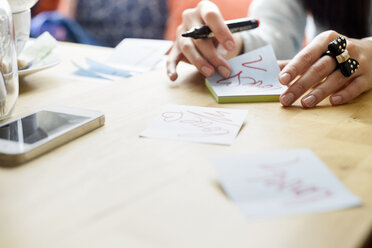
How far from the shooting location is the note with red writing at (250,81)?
2.35 feet

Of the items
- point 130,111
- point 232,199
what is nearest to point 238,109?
point 130,111

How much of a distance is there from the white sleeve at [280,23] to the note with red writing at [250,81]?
0.91 ft

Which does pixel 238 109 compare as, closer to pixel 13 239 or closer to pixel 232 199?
pixel 232 199

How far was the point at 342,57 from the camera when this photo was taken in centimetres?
73

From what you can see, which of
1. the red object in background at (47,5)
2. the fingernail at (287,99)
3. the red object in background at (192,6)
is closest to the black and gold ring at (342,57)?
the fingernail at (287,99)

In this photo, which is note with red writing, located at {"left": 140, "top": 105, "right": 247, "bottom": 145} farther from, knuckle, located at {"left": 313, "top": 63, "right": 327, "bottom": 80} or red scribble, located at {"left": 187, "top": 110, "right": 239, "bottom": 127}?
knuckle, located at {"left": 313, "top": 63, "right": 327, "bottom": 80}

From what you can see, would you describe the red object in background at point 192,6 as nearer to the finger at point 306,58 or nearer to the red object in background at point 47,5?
the red object in background at point 47,5

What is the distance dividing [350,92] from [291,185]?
1.14ft

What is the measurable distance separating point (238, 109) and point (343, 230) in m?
0.34

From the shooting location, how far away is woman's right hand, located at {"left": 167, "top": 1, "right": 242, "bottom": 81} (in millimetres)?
808

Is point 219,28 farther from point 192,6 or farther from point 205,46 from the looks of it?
point 192,6

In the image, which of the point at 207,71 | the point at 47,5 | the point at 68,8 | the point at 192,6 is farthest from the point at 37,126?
the point at 47,5

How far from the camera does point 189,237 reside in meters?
0.36

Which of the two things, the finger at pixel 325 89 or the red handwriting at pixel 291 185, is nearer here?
the red handwriting at pixel 291 185
